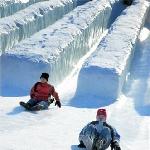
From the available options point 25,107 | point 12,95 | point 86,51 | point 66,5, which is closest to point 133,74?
point 86,51

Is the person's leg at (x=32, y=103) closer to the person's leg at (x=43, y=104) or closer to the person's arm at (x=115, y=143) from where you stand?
the person's leg at (x=43, y=104)

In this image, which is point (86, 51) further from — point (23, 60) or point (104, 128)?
point (104, 128)

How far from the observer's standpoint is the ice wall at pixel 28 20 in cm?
1576

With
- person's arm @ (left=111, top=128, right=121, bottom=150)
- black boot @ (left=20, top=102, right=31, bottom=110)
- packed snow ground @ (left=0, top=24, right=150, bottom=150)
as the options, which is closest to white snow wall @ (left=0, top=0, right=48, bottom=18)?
packed snow ground @ (left=0, top=24, right=150, bottom=150)

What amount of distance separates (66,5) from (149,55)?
624 cm

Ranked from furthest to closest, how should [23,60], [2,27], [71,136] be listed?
[2,27] → [23,60] → [71,136]

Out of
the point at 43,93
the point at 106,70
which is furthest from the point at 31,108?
the point at 106,70

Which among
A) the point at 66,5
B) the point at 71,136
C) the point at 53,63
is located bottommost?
the point at 71,136

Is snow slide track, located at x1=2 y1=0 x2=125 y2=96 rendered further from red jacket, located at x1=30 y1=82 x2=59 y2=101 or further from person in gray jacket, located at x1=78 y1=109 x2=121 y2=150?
person in gray jacket, located at x1=78 y1=109 x2=121 y2=150

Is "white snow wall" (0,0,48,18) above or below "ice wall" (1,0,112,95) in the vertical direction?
above

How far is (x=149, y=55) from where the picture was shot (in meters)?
17.4

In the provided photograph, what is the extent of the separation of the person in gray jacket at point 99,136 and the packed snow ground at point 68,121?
38cm

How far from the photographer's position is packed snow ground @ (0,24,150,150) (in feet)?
26.6

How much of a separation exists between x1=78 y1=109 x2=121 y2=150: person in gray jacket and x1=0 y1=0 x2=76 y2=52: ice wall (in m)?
7.99
